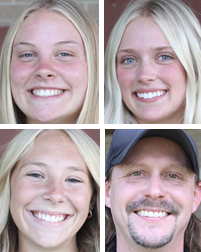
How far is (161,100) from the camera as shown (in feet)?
4.78

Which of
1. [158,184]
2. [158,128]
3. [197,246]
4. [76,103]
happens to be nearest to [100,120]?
[76,103]

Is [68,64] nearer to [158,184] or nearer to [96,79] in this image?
[96,79]

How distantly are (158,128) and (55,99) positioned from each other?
0.42 m

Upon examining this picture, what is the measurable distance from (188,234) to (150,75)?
65 centimetres

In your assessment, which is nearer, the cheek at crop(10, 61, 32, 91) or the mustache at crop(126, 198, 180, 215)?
the mustache at crop(126, 198, 180, 215)

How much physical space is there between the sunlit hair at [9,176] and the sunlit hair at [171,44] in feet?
0.47

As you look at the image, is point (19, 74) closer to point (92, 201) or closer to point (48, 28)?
point (48, 28)

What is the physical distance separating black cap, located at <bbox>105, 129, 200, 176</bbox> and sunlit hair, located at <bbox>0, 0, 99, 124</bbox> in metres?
0.13

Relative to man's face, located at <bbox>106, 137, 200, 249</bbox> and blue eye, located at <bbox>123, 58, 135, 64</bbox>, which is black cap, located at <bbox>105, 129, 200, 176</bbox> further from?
blue eye, located at <bbox>123, 58, 135, 64</bbox>

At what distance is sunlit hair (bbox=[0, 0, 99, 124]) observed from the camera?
1.49 m

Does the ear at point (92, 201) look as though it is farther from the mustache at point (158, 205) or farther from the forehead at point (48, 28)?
the forehead at point (48, 28)

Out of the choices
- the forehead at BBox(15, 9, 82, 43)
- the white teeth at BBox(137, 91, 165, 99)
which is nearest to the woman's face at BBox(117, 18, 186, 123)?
the white teeth at BBox(137, 91, 165, 99)

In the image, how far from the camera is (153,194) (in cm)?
137

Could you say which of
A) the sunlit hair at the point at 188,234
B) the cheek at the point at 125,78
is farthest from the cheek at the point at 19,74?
the sunlit hair at the point at 188,234
